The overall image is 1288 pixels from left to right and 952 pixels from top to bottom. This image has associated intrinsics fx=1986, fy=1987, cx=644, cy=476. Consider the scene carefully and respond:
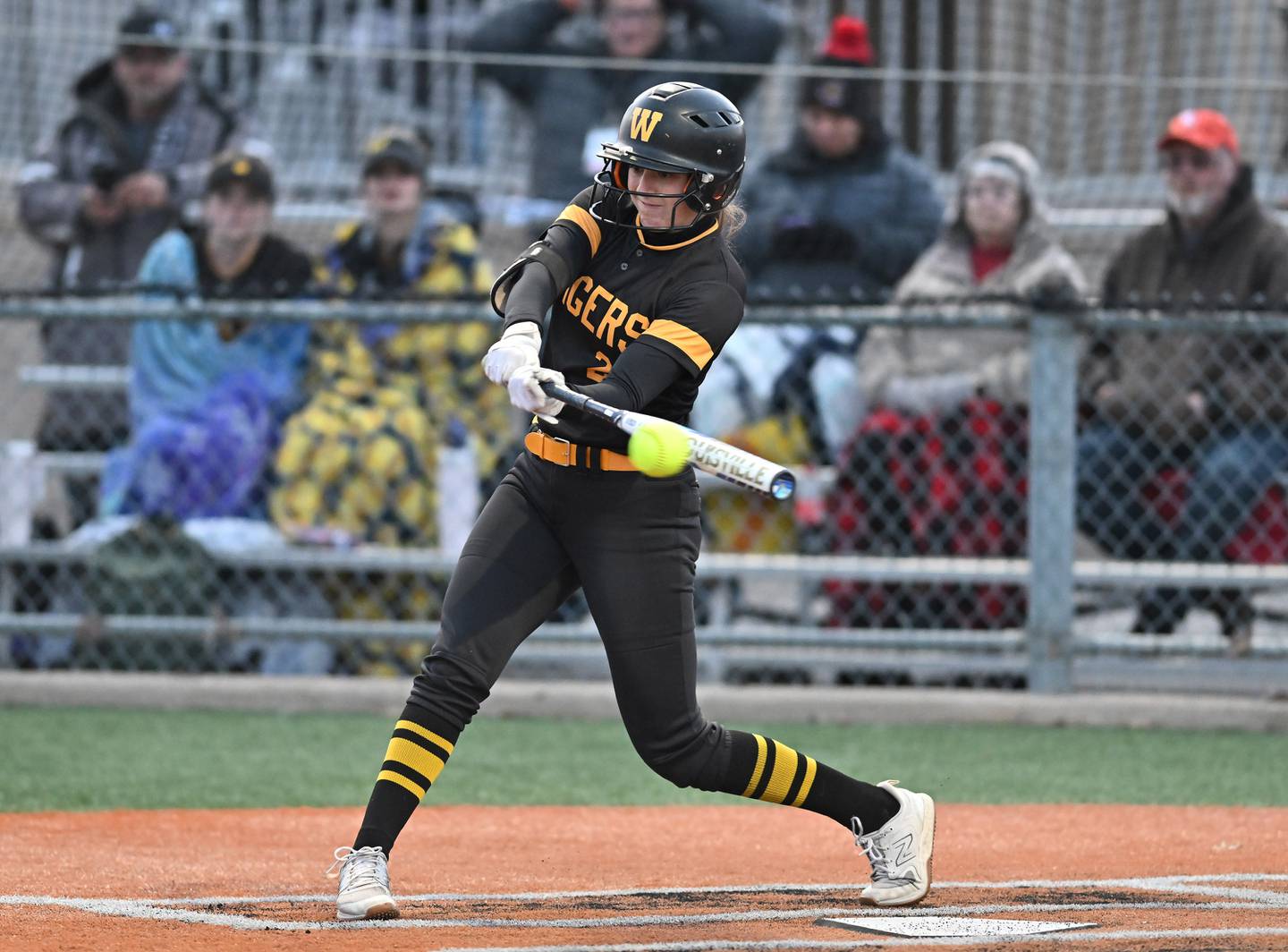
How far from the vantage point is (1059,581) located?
24.9ft

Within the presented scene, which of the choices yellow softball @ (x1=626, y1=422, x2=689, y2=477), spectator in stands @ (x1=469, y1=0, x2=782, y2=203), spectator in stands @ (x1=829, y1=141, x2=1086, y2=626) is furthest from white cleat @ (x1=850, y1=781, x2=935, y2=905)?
spectator in stands @ (x1=469, y1=0, x2=782, y2=203)

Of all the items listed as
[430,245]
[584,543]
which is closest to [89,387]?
[430,245]

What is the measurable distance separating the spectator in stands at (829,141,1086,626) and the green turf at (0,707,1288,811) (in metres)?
0.73

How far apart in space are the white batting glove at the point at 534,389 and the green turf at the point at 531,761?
2.62m

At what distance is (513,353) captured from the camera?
165 inches

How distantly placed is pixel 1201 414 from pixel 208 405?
4.00 metres

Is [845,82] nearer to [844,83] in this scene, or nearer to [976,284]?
[844,83]

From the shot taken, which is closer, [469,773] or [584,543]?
[584,543]

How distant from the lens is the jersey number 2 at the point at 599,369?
4.54m

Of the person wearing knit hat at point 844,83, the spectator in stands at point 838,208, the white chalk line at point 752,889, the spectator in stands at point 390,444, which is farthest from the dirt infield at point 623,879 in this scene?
the person wearing knit hat at point 844,83

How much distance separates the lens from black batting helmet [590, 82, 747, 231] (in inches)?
172

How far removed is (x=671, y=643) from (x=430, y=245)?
4.60m

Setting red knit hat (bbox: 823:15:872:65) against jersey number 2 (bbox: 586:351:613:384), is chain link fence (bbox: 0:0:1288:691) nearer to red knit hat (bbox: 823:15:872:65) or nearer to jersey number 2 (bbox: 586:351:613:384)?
red knit hat (bbox: 823:15:872:65)

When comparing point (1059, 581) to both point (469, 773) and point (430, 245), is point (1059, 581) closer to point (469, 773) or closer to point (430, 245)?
point (469, 773)
